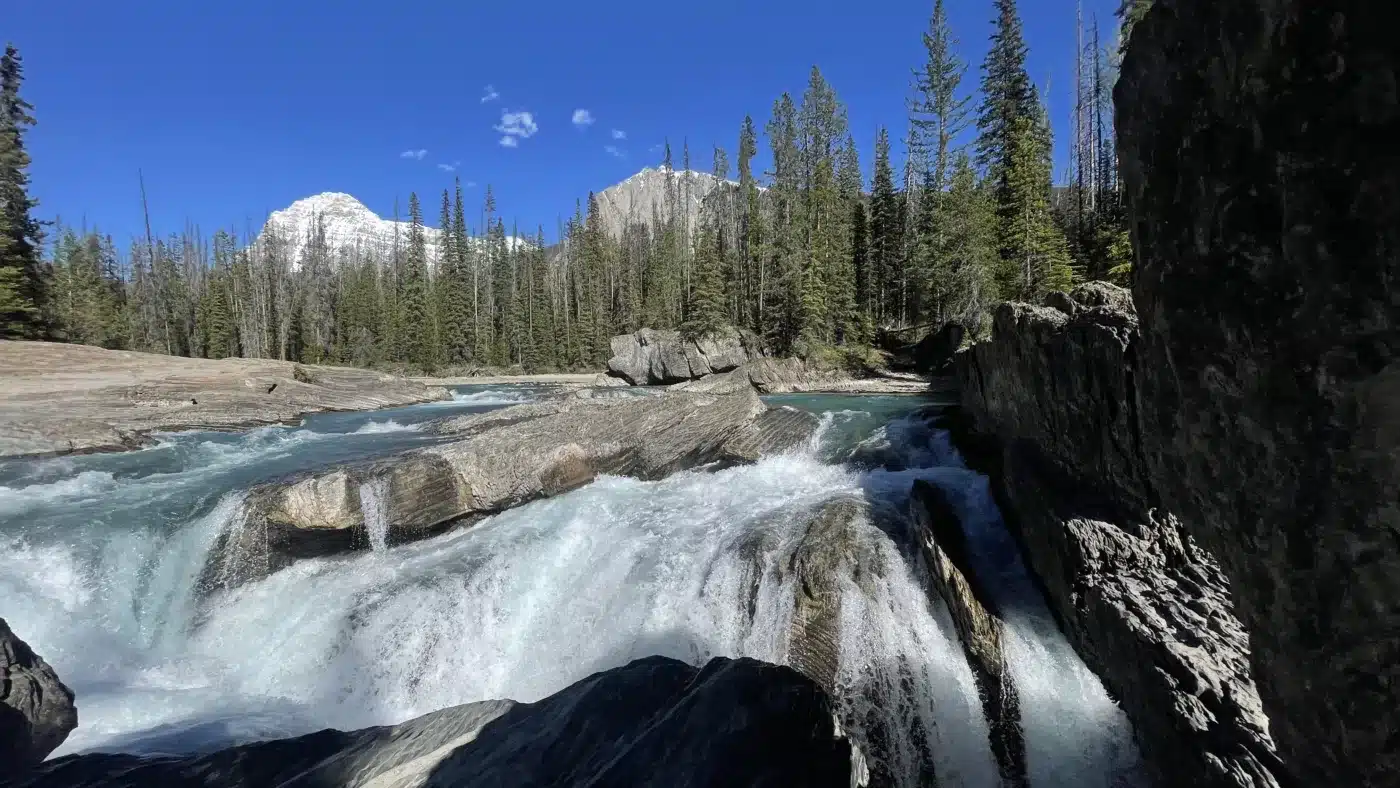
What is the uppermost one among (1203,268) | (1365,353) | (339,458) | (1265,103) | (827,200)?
(827,200)

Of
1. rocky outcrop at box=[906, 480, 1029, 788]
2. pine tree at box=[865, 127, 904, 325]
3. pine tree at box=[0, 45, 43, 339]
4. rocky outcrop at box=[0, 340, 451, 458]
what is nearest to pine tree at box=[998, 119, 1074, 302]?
pine tree at box=[865, 127, 904, 325]

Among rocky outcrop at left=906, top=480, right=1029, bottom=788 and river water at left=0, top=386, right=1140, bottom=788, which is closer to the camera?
rocky outcrop at left=906, top=480, right=1029, bottom=788

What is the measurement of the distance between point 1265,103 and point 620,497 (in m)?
9.48

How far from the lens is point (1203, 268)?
1.93m

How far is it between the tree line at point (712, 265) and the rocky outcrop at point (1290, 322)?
1057cm

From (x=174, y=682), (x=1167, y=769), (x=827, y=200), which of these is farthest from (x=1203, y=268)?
(x=827, y=200)

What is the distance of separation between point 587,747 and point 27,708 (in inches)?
219

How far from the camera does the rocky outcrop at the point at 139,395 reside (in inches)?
511

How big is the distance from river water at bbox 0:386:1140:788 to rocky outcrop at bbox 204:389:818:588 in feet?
1.00

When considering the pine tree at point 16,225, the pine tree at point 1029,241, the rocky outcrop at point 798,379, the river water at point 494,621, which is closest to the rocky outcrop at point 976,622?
the river water at point 494,621

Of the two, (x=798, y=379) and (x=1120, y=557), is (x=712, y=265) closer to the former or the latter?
(x=798, y=379)

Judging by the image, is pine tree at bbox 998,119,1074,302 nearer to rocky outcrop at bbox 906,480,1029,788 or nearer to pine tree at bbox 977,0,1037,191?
pine tree at bbox 977,0,1037,191

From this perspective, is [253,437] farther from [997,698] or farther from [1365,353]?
[1365,353]

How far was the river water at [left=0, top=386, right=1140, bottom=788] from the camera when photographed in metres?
5.57
